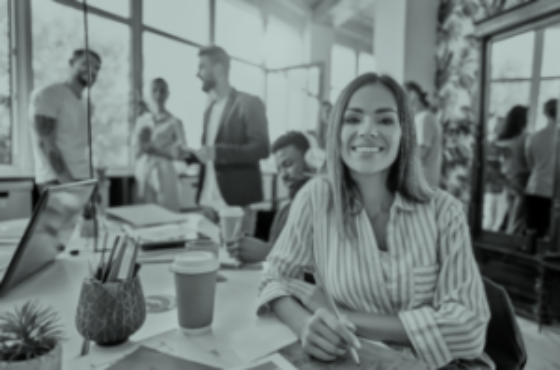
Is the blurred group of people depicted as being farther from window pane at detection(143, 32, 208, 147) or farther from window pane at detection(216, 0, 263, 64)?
window pane at detection(143, 32, 208, 147)

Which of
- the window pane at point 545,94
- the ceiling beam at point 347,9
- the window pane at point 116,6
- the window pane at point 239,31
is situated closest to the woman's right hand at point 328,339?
the window pane at point 239,31

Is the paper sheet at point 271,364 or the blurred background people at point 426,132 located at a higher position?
the blurred background people at point 426,132

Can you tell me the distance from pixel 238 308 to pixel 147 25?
1.45 metres

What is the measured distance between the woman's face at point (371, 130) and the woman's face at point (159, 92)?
43.0 inches

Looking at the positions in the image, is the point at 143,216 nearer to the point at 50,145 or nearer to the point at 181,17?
the point at 50,145

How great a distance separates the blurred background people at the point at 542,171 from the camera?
2.40 m

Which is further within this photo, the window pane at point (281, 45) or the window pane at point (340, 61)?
the window pane at point (340, 61)

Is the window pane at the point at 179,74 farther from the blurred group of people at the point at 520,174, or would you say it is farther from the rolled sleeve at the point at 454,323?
the blurred group of people at the point at 520,174

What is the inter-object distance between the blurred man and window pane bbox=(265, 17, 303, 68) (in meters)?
0.91

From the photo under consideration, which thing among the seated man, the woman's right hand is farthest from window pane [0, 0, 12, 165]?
the seated man

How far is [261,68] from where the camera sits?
6.79 feet

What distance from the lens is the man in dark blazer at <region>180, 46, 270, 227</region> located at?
186cm

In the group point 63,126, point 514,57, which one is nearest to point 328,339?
point 63,126

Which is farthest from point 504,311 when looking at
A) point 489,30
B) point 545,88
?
point 489,30
